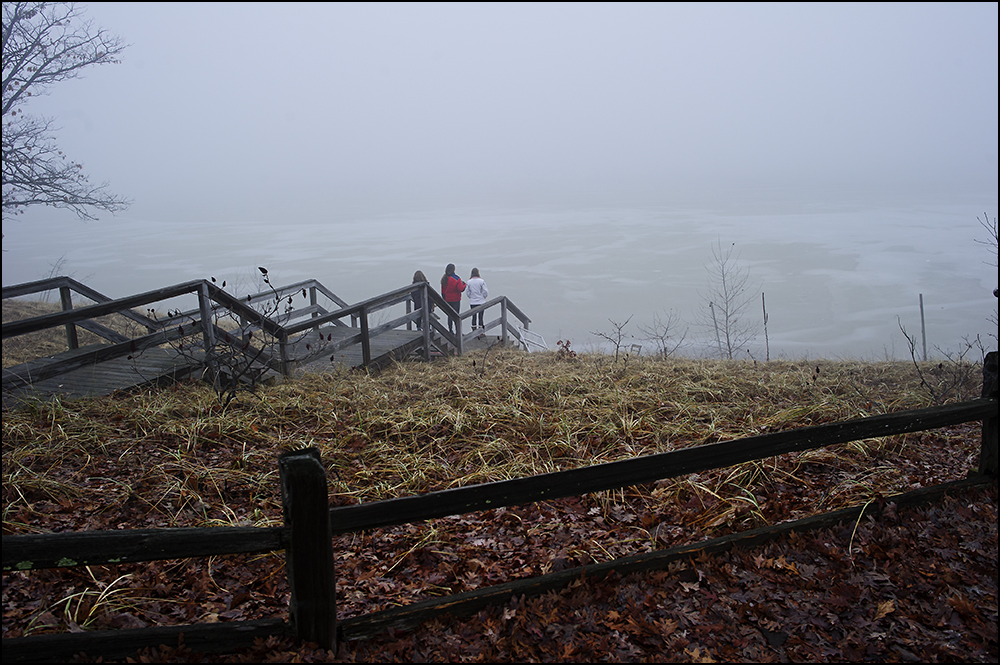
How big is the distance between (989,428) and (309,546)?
13.2ft

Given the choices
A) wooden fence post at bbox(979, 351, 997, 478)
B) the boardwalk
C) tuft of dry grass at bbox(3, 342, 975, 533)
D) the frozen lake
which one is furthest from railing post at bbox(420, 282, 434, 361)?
the frozen lake

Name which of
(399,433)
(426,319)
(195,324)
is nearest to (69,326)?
(195,324)

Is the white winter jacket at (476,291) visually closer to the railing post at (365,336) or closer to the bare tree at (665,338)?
the bare tree at (665,338)

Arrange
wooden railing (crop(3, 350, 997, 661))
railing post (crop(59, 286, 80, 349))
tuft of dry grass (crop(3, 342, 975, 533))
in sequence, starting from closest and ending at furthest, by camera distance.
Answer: wooden railing (crop(3, 350, 997, 661)) < tuft of dry grass (crop(3, 342, 975, 533)) < railing post (crop(59, 286, 80, 349))

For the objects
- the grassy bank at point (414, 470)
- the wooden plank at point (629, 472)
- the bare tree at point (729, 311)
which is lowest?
the bare tree at point (729, 311)

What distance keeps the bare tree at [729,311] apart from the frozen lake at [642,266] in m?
1.31

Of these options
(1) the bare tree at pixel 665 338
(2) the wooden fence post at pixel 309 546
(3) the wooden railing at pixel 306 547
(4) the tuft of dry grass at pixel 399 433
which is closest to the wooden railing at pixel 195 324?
(4) the tuft of dry grass at pixel 399 433

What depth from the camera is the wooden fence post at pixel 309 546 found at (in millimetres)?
2365

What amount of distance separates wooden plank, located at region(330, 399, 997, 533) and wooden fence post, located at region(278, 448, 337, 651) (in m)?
0.11

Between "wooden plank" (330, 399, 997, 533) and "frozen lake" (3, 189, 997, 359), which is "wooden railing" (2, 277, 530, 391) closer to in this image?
"wooden plank" (330, 399, 997, 533)

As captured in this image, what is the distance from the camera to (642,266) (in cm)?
8888

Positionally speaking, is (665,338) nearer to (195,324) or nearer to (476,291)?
(476,291)

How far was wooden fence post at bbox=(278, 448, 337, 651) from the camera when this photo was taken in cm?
237

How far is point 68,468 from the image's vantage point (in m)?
4.59
